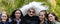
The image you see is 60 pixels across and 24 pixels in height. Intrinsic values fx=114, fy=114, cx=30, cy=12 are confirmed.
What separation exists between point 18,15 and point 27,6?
117mm

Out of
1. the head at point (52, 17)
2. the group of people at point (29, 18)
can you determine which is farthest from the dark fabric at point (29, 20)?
the head at point (52, 17)

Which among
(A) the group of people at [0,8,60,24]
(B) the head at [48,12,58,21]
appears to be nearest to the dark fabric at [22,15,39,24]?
(A) the group of people at [0,8,60,24]

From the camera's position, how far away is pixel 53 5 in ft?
3.43

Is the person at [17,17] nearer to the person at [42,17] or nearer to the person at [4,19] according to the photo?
the person at [4,19]

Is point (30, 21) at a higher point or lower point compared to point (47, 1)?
lower

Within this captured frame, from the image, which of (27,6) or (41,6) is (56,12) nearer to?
(41,6)

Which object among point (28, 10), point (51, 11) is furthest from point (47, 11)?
point (28, 10)

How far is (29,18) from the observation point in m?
0.96

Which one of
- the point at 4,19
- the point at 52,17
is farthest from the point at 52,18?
the point at 4,19

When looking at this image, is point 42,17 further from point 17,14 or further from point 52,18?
point 17,14

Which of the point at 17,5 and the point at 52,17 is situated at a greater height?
the point at 17,5

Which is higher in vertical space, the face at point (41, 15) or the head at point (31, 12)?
the head at point (31, 12)

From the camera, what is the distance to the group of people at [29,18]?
96 cm

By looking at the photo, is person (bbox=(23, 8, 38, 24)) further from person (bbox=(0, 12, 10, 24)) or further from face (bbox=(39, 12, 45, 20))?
person (bbox=(0, 12, 10, 24))
